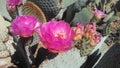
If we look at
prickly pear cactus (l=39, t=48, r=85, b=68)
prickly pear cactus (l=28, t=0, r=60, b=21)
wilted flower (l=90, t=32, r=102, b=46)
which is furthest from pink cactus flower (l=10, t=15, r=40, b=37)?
prickly pear cactus (l=28, t=0, r=60, b=21)

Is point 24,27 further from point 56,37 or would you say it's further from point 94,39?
point 94,39

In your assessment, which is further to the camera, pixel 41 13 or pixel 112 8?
pixel 112 8

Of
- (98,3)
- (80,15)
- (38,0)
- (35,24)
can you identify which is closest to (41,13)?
(38,0)

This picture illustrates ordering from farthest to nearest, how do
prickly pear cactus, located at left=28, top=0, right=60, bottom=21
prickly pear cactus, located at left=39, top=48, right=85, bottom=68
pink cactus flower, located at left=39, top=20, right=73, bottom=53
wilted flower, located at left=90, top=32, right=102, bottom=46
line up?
prickly pear cactus, located at left=28, top=0, right=60, bottom=21 → wilted flower, located at left=90, top=32, right=102, bottom=46 → prickly pear cactus, located at left=39, top=48, right=85, bottom=68 → pink cactus flower, located at left=39, top=20, right=73, bottom=53

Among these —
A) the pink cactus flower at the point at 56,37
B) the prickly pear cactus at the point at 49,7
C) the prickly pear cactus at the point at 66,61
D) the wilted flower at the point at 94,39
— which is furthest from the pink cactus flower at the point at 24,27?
the prickly pear cactus at the point at 49,7

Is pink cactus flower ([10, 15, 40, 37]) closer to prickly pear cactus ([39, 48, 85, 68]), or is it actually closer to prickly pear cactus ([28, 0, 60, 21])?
prickly pear cactus ([39, 48, 85, 68])

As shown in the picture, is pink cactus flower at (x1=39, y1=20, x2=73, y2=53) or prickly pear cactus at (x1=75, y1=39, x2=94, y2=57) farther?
prickly pear cactus at (x1=75, y1=39, x2=94, y2=57)

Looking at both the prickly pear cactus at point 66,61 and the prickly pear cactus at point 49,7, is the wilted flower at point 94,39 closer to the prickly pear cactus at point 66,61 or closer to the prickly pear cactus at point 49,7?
the prickly pear cactus at point 66,61

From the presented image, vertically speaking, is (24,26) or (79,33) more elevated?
(24,26)

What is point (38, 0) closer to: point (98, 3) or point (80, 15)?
point (80, 15)
